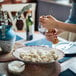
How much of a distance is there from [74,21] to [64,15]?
0.97 metres

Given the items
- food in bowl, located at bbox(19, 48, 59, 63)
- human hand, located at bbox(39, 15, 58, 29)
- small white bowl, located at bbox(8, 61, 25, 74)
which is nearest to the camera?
small white bowl, located at bbox(8, 61, 25, 74)

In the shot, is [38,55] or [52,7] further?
[52,7]

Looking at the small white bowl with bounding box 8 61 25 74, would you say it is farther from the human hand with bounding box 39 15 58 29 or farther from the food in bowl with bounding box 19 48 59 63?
the human hand with bounding box 39 15 58 29

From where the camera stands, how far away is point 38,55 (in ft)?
4.02

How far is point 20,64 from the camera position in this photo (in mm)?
1116

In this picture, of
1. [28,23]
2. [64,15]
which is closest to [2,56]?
[28,23]

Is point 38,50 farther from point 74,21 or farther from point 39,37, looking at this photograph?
point 74,21

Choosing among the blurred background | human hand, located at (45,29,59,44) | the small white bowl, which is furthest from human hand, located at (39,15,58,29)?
the blurred background

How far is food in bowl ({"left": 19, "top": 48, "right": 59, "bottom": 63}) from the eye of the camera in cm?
117

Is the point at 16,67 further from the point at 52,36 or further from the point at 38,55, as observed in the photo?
the point at 52,36

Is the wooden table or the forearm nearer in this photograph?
the wooden table

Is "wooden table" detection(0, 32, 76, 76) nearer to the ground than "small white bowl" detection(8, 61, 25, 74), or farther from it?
nearer to the ground

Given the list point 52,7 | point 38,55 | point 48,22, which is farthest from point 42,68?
point 52,7

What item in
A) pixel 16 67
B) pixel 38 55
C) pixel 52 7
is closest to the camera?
pixel 16 67
